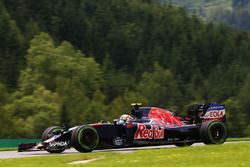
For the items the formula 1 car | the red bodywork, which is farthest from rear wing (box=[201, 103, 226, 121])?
the red bodywork

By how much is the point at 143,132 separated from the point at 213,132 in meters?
3.05

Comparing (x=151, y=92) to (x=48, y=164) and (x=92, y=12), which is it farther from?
(x=48, y=164)

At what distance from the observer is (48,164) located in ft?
55.0

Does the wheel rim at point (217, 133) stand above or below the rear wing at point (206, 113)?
below

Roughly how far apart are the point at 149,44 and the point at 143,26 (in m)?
10.5

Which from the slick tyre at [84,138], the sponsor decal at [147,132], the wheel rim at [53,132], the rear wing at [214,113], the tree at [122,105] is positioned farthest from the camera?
the tree at [122,105]

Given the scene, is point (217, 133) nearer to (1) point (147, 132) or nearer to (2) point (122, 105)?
(1) point (147, 132)

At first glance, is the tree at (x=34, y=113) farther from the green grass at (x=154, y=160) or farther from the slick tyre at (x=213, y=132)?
the green grass at (x=154, y=160)

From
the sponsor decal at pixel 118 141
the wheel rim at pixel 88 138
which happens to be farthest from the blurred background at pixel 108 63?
the wheel rim at pixel 88 138

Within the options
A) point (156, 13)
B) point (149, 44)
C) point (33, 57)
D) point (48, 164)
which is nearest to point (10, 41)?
point (33, 57)

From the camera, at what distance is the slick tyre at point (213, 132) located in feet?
79.0

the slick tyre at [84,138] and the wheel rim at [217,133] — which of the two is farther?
the wheel rim at [217,133]

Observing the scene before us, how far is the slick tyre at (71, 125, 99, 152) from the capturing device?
2183cm

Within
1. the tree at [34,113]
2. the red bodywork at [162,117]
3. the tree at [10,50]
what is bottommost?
the tree at [34,113]
